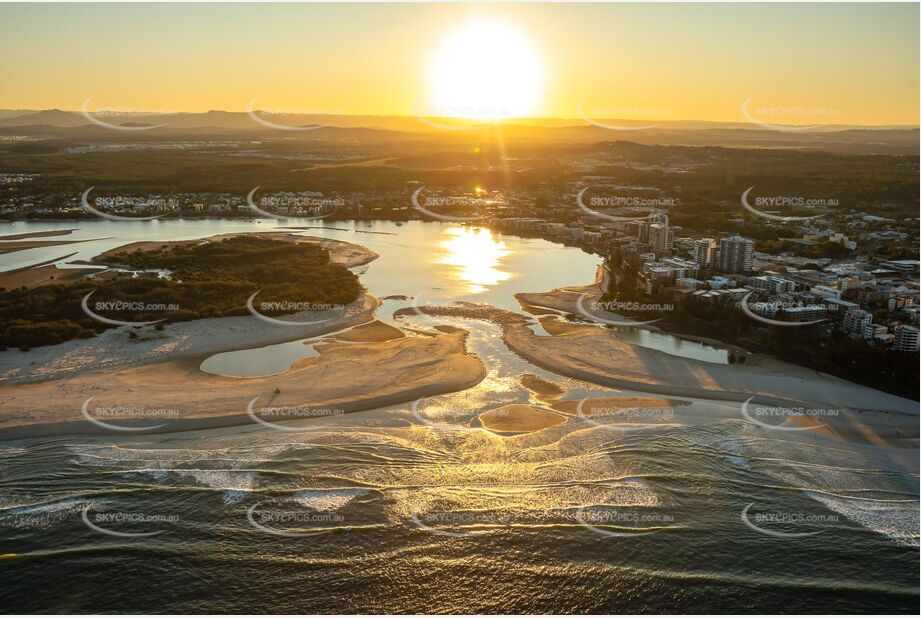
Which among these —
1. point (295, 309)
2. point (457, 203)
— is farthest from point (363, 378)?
point (457, 203)

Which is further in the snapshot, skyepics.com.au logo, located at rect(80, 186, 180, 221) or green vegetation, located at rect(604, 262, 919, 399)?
skyepics.com.au logo, located at rect(80, 186, 180, 221)

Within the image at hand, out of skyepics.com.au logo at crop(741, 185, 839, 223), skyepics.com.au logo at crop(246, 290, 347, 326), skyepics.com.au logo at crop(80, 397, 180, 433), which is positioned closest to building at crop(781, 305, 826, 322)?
skyepics.com.au logo at crop(246, 290, 347, 326)

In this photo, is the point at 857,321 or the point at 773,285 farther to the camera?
the point at 773,285

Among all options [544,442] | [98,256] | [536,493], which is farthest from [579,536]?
[98,256]

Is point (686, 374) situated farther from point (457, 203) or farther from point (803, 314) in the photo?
point (457, 203)

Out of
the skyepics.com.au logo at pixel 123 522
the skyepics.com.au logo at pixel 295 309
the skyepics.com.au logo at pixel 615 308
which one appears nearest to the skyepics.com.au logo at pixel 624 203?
the skyepics.com.au logo at pixel 615 308

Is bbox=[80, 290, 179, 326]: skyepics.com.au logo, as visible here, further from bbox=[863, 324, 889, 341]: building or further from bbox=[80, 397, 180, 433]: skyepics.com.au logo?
bbox=[863, 324, 889, 341]: building

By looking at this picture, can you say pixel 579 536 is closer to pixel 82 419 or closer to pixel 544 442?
pixel 544 442
